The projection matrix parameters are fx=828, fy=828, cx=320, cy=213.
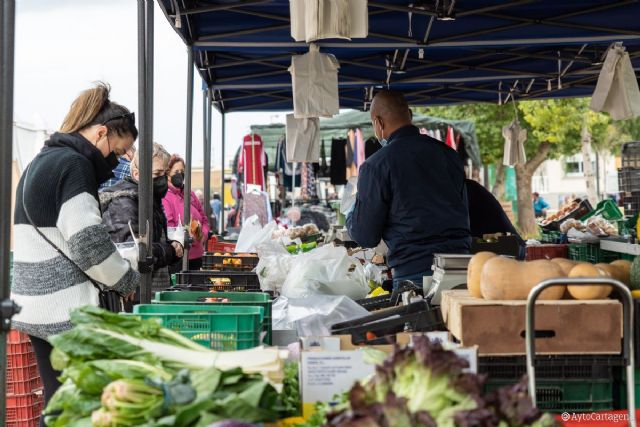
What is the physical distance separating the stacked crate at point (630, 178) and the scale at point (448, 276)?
7246 mm

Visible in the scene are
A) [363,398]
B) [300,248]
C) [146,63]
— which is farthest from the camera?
[300,248]

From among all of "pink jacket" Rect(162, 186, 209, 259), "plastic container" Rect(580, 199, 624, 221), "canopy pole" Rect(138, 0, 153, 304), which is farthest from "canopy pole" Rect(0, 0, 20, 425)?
"plastic container" Rect(580, 199, 624, 221)

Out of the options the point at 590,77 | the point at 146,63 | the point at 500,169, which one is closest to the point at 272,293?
the point at 146,63

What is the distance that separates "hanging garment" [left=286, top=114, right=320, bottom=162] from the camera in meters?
10.5

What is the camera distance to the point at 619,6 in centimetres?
800

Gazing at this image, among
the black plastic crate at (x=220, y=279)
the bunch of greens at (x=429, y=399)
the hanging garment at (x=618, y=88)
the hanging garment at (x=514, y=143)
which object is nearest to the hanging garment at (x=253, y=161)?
the hanging garment at (x=514, y=143)

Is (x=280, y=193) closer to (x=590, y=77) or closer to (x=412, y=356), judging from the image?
(x=590, y=77)

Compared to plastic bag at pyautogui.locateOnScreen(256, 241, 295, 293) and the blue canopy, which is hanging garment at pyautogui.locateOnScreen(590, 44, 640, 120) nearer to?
the blue canopy

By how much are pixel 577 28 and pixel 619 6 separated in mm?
510

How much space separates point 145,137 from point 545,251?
6.24 m

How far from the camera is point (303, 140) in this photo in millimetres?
10547

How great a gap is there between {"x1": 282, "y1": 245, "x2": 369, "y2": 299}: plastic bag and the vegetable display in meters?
1.86

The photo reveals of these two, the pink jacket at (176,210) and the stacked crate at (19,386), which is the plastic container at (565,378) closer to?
the stacked crate at (19,386)

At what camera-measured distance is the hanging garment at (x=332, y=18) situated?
218 inches
